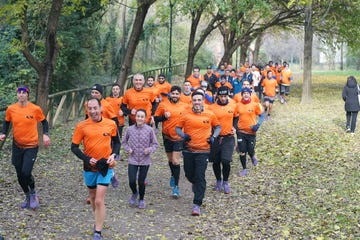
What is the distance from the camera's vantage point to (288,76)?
85.7 ft

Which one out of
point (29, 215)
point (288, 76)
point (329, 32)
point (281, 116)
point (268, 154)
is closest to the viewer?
point (29, 215)

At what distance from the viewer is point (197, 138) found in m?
9.13

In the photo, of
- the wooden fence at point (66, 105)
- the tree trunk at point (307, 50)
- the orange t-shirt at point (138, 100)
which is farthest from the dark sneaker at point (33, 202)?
the tree trunk at point (307, 50)

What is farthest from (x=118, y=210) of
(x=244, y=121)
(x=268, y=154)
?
(x=268, y=154)

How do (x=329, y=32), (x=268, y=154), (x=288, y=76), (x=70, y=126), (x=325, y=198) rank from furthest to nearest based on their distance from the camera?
(x=329, y=32), (x=288, y=76), (x=70, y=126), (x=268, y=154), (x=325, y=198)

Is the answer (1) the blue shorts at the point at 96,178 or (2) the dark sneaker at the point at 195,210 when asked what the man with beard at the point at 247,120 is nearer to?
(2) the dark sneaker at the point at 195,210

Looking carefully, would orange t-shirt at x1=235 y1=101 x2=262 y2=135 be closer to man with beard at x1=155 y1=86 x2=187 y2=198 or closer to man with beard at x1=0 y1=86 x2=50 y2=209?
man with beard at x1=155 y1=86 x2=187 y2=198

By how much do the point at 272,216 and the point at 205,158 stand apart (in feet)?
4.95

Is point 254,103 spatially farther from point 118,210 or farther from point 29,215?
point 29,215

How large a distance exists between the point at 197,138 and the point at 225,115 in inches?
54.9

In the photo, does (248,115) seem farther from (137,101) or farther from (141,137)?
(141,137)

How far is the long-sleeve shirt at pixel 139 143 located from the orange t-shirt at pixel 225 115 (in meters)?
1.68

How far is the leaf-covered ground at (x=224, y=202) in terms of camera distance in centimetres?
838

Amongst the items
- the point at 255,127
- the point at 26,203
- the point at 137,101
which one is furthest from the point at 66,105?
the point at 26,203
